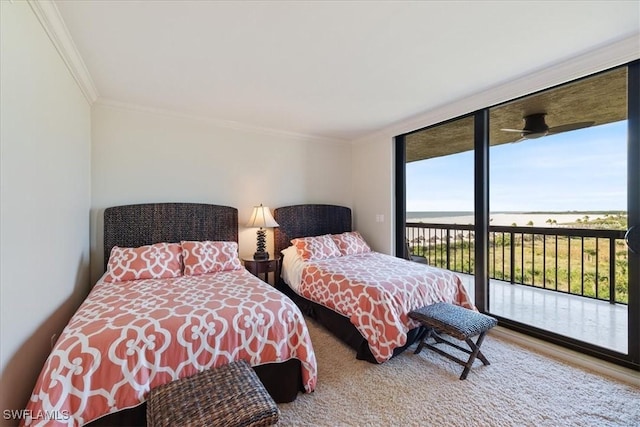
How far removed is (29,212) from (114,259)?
115 cm

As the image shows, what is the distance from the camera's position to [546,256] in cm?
394

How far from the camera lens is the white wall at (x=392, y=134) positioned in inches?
83.6

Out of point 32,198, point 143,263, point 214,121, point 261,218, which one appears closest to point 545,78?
point 261,218

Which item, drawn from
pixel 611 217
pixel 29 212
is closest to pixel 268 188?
pixel 29 212

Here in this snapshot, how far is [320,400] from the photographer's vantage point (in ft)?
6.04

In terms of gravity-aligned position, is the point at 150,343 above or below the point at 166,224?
below

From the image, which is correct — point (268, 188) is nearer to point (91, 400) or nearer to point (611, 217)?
point (91, 400)

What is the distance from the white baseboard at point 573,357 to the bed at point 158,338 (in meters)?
2.06

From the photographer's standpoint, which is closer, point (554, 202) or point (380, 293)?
point (380, 293)

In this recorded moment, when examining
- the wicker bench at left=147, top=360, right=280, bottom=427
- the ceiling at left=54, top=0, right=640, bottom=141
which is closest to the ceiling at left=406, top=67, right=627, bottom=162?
the ceiling at left=54, top=0, right=640, bottom=141

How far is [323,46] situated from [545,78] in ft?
6.56

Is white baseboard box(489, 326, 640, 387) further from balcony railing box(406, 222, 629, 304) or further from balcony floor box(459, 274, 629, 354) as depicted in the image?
balcony railing box(406, 222, 629, 304)

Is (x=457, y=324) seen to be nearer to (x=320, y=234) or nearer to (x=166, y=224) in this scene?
(x=320, y=234)

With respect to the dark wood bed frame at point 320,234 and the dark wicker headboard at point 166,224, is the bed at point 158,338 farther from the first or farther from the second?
the dark wood bed frame at point 320,234
